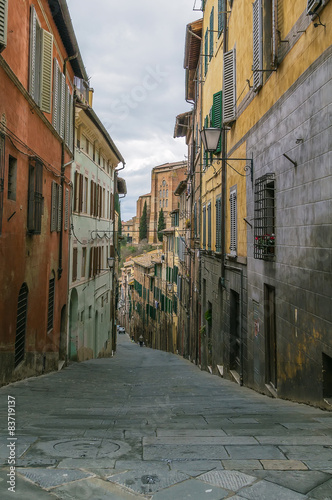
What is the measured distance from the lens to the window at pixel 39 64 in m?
10.4

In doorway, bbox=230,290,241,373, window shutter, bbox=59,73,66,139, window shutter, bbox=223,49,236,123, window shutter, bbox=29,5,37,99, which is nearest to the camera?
window shutter, bbox=29,5,37,99

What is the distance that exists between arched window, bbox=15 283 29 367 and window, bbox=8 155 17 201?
221 cm

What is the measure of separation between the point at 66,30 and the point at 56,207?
5.16 meters

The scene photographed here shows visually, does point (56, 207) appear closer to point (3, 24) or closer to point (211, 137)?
point (211, 137)

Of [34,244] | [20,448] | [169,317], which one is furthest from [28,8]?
[169,317]

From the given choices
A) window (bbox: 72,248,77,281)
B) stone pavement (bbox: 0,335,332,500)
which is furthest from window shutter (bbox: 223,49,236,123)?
window (bbox: 72,248,77,281)

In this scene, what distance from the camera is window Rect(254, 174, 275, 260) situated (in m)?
8.41

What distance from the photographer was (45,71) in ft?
37.5

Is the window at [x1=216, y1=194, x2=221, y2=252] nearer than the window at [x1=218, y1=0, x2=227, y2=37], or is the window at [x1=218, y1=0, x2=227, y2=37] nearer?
the window at [x1=218, y1=0, x2=227, y2=37]

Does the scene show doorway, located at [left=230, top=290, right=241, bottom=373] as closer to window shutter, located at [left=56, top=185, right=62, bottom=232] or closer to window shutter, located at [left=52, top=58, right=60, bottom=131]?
window shutter, located at [left=56, top=185, right=62, bottom=232]

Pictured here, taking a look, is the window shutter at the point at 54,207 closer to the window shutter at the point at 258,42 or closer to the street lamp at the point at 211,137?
the street lamp at the point at 211,137

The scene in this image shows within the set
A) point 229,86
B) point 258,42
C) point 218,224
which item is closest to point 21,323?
point 218,224

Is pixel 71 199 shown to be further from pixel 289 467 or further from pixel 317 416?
pixel 289 467

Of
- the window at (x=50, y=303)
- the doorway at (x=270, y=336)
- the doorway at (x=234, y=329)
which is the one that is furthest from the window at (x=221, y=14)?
the window at (x=50, y=303)
